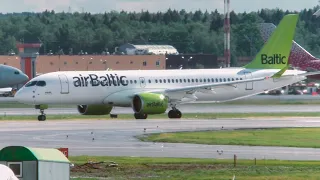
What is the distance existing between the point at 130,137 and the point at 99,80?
21.1 meters

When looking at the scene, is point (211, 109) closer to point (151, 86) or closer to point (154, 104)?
point (151, 86)

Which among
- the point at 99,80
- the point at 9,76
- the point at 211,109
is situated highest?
the point at 99,80

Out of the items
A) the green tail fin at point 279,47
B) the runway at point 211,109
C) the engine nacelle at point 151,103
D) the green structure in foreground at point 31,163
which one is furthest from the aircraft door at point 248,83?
the green structure in foreground at point 31,163

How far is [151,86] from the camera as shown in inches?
3194

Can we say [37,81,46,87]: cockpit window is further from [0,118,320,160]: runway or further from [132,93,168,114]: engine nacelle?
[132,93,168,114]: engine nacelle

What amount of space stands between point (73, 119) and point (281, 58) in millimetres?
18579

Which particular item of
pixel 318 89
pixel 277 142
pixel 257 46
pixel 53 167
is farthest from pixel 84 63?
pixel 53 167

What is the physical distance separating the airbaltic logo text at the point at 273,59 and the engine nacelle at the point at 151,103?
12.1m

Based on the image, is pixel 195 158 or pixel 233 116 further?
pixel 233 116

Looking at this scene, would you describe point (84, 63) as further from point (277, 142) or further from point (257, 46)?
point (277, 142)

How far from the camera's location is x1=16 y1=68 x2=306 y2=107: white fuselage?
77.1 m

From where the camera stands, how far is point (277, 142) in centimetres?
5478

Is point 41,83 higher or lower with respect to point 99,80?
lower

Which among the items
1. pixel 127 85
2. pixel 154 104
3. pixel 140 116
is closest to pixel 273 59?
pixel 127 85
